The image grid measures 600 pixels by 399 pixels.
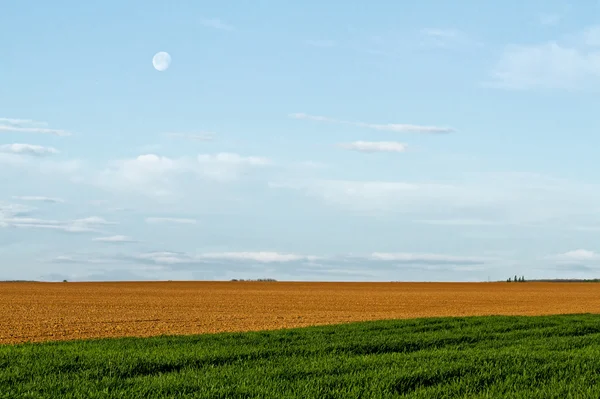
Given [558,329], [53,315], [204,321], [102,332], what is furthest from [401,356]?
[53,315]

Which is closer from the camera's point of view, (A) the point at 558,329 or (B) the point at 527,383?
(B) the point at 527,383

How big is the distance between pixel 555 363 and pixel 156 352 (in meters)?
8.44

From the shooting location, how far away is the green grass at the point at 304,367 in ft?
39.5

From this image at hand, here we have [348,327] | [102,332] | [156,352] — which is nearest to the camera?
[156,352]

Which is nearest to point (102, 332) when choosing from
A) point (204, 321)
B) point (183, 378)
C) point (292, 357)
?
point (204, 321)

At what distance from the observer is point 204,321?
32.0 metres

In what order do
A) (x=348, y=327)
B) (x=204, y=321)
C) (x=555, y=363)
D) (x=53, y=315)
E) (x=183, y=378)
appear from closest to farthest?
1. (x=183, y=378)
2. (x=555, y=363)
3. (x=348, y=327)
4. (x=204, y=321)
5. (x=53, y=315)

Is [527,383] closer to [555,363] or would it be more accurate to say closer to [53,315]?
[555,363]

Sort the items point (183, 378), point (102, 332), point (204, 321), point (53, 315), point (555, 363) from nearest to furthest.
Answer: point (183, 378)
point (555, 363)
point (102, 332)
point (204, 321)
point (53, 315)

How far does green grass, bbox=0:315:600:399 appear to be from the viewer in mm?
12047

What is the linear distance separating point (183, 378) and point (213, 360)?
244cm

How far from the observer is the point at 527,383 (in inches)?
518

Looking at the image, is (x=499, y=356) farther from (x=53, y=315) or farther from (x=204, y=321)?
(x=53, y=315)

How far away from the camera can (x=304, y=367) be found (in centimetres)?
1416
